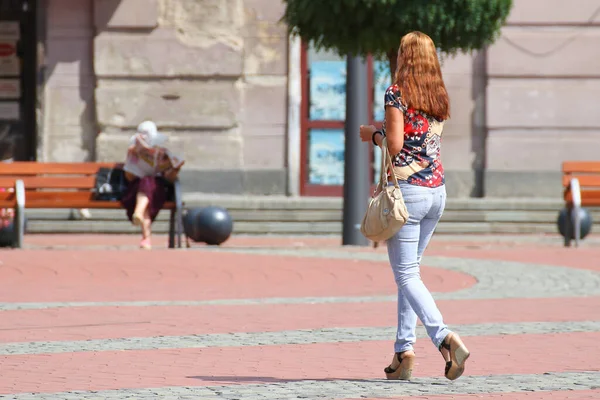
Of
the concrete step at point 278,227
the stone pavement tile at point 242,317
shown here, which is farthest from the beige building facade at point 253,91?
the stone pavement tile at point 242,317

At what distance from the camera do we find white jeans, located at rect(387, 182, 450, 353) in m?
6.88

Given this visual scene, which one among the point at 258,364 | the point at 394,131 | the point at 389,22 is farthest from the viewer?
the point at 389,22

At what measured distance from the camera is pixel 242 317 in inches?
384

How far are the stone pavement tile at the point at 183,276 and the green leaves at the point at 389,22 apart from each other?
2144mm

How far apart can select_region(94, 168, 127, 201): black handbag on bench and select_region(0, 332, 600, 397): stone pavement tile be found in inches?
296

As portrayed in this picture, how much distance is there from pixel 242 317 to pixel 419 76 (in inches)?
127

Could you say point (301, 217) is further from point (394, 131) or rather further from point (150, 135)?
point (394, 131)

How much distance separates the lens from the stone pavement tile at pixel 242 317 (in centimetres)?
898

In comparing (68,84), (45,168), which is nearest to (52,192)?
(45,168)

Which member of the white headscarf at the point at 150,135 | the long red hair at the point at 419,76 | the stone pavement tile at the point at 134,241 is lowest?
the stone pavement tile at the point at 134,241

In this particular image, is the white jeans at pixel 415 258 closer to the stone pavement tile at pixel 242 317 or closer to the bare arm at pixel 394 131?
the bare arm at pixel 394 131

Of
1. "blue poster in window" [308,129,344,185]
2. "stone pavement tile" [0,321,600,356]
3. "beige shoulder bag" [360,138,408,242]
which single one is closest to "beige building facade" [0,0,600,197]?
"blue poster in window" [308,129,344,185]

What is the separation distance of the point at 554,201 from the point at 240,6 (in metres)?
4.85

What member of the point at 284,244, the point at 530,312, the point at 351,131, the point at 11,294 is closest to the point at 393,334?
the point at 530,312
